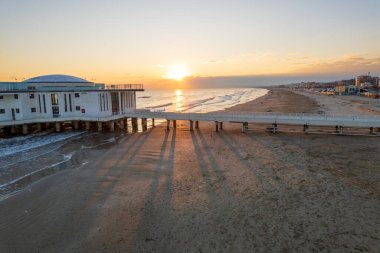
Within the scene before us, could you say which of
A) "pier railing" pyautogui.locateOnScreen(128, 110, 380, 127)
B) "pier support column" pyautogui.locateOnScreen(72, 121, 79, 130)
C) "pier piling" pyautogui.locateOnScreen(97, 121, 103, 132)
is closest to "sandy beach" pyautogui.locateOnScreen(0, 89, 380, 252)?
"pier railing" pyautogui.locateOnScreen(128, 110, 380, 127)

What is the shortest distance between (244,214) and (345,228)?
11.7ft

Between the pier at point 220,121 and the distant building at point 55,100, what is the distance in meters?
0.95

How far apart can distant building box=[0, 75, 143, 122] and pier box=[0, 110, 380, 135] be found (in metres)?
0.95

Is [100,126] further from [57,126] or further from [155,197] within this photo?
[155,197]

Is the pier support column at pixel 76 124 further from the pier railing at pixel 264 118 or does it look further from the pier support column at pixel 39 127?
the pier support column at pixel 39 127

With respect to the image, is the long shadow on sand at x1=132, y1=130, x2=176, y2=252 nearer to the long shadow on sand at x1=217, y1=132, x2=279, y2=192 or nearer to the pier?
the long shadow on sand at x1=217, y1=132, x2=279, y2=192

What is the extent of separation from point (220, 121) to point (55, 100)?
2136cm

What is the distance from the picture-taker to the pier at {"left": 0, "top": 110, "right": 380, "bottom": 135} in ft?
75.0

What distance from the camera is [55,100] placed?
3138 centimetres

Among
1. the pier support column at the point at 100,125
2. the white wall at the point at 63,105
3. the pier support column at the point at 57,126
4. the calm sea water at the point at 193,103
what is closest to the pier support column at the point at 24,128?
the white wall at the point at 63,105

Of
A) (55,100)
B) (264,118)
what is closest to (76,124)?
(55,100)

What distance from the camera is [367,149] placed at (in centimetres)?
1833

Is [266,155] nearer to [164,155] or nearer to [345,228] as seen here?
[164,155]

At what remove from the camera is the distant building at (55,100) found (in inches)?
1148
